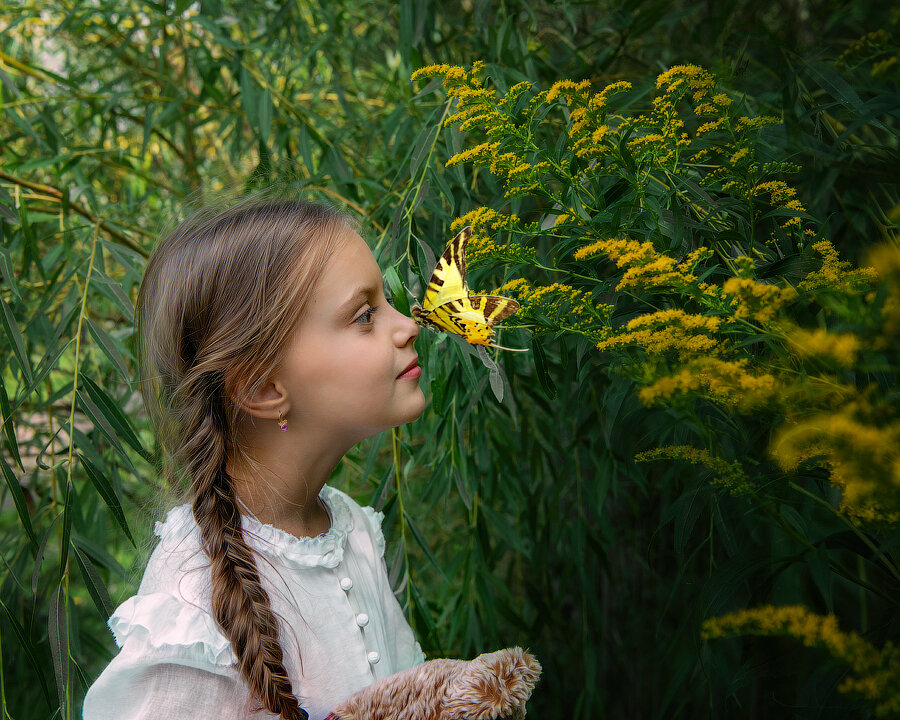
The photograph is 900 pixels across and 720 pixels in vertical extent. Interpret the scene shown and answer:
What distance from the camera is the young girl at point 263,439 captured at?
2.64 feet

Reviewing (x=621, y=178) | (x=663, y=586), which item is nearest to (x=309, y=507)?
(x=621, y=178)

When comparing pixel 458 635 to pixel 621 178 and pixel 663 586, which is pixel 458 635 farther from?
pixel 621 178

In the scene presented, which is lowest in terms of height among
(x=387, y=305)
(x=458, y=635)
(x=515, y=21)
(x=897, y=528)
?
(x=458, y=635)

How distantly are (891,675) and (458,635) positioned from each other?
45.9 inches

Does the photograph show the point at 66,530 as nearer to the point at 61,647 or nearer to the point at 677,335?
the point at 61,647

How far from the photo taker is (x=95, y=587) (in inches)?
38.0

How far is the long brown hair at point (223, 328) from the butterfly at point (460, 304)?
0.54 feet

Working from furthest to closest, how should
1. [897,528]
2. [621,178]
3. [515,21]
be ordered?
[515,21], [621,178], [897,528]

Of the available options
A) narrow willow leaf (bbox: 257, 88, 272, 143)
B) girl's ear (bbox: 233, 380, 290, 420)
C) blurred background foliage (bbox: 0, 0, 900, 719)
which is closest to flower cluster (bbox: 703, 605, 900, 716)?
blurred background foliage (bbox: 0, 0, 900, 719)

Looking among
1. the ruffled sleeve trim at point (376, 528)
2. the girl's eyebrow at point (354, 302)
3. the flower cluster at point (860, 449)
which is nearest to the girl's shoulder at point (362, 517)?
the ruffled sleeve trim at point (376, 528)

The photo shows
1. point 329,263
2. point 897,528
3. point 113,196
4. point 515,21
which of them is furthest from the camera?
point 113,196

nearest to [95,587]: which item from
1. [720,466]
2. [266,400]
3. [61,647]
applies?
[61,647]

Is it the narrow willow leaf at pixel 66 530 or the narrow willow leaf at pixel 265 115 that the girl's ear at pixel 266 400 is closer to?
the narrow willow leaf at pixel 66 530

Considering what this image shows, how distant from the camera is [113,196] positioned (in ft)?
6.95
